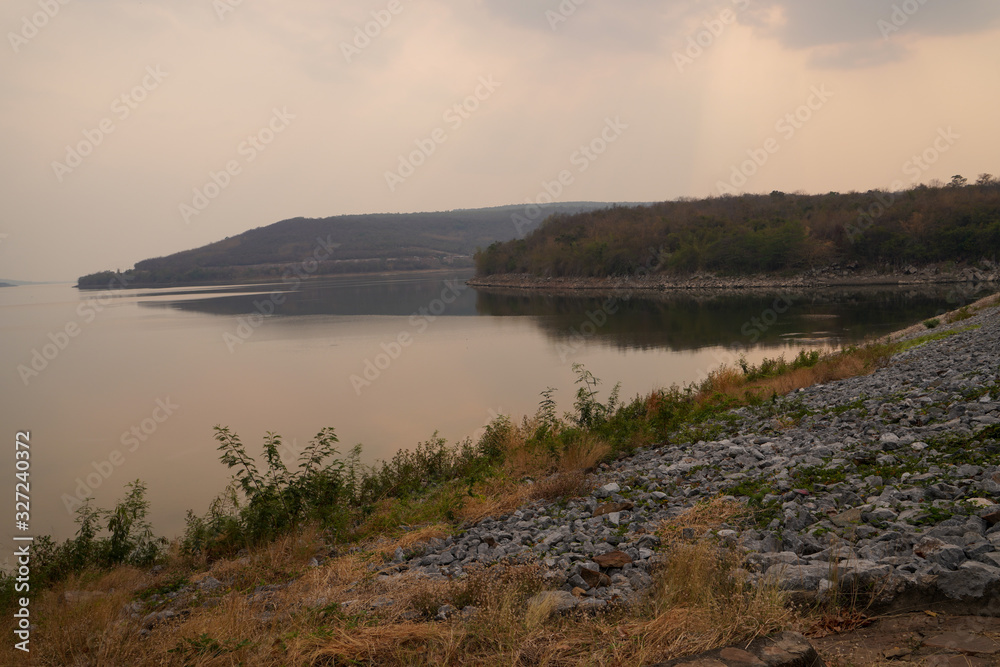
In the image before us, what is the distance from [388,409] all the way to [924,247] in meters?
64.7

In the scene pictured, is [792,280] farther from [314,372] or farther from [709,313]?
[314,372]

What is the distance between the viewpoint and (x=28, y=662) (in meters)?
3.94

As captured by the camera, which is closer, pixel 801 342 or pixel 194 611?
pixel 194 611

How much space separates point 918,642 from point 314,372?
23.0 metres

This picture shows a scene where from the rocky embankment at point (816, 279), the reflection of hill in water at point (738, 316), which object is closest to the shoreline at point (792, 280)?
the rocky embankment at point (816, 279)

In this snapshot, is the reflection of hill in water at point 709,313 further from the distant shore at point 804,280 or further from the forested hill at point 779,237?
the forested hill at point 779,237

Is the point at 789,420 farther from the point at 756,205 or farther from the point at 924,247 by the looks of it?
the point at 756,205

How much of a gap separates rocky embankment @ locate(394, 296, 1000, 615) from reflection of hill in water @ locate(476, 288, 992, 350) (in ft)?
60.3

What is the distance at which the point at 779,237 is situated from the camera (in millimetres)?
69688

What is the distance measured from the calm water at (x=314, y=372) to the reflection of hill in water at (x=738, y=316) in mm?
179

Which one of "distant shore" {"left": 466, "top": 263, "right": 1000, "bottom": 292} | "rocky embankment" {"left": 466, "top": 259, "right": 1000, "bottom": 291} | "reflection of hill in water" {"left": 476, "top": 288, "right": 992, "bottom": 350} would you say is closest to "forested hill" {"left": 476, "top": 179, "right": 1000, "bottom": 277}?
"rocky embankment" {"left": 466, "top": 259, "right": 1000, "bottom": 291}

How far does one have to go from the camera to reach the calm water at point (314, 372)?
13.9 meters

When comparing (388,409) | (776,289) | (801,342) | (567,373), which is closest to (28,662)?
(388,409)

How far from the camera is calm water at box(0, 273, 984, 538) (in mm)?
13914
